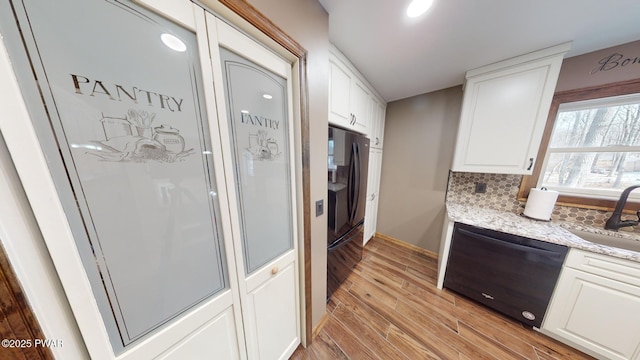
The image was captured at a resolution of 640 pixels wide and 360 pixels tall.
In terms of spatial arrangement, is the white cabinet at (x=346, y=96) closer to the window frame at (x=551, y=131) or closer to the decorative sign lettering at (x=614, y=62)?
the window frame at (x=551, y=131)

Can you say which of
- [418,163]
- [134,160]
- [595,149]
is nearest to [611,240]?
[595,149]

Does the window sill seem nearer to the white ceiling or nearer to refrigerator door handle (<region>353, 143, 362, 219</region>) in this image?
the white ceiling

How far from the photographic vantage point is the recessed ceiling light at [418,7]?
0.97 metres

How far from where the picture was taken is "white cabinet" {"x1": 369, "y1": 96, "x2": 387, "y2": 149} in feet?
6.93

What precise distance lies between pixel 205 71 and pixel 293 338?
65.7 inches

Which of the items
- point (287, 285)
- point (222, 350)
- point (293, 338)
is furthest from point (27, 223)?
point (293, 338)

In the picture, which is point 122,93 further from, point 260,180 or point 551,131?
point 551,131

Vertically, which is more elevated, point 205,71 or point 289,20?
point 289,20

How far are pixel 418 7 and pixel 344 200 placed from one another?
1378mm

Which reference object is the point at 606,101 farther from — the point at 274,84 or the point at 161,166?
the point at 161,166

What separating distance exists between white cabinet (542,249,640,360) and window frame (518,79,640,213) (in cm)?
68

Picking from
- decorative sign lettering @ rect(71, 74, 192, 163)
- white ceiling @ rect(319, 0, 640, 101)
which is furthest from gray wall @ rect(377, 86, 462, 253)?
decorative sign lettering @ rect(71, 74, 192, 163)

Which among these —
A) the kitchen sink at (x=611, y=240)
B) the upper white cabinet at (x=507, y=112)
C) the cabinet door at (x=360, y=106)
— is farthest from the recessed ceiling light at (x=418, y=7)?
the kitchen sink at (x=611, y=240)

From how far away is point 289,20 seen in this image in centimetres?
85
